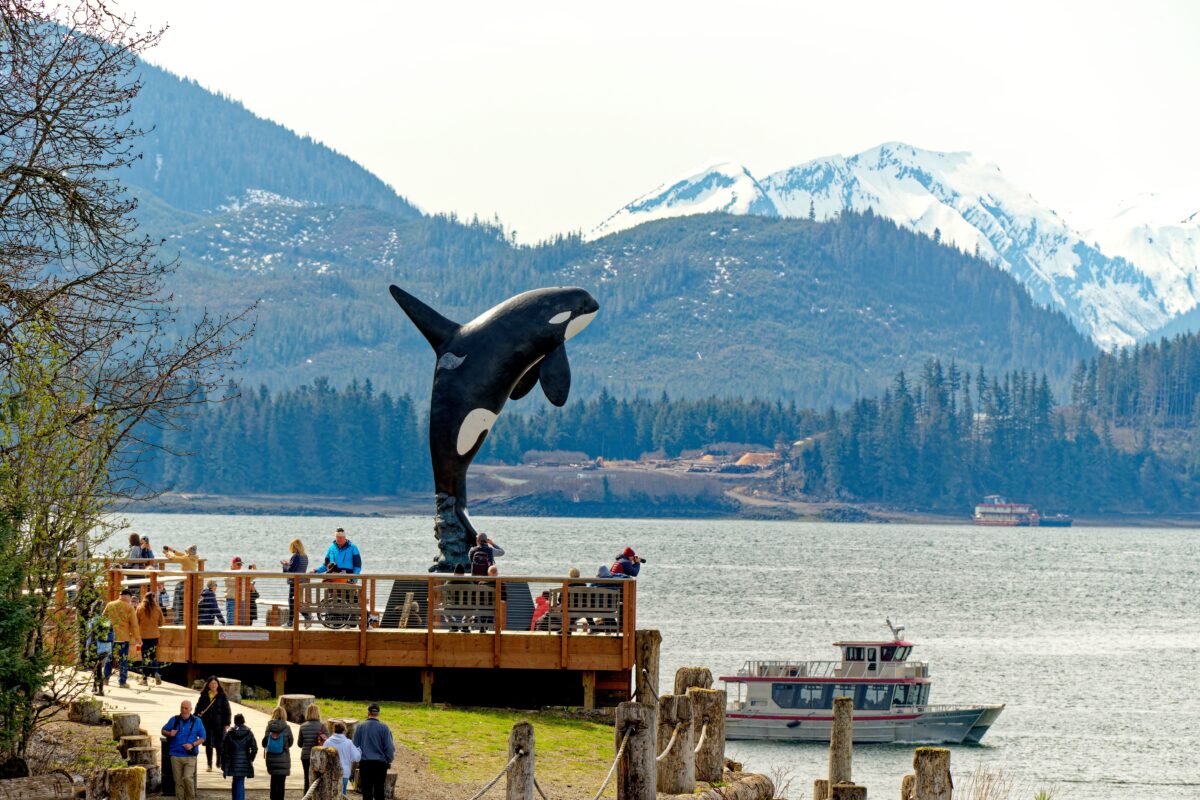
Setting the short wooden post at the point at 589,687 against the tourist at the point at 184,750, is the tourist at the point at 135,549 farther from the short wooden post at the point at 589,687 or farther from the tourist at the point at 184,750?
the tourist at the point at 184,750

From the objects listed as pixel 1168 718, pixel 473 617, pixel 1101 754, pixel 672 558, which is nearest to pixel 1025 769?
pixel 1101 754

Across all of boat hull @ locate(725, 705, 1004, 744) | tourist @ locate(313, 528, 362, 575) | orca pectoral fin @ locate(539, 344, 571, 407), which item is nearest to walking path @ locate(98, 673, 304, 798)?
tourist @ locate(313, 528, 362, 575)

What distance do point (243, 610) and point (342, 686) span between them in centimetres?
332

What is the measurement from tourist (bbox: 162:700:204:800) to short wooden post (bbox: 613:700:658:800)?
4866 mm

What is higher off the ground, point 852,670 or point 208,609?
point 208,609

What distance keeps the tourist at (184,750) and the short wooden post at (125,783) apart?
9.10 feet

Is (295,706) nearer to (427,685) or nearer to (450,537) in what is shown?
(427,685)

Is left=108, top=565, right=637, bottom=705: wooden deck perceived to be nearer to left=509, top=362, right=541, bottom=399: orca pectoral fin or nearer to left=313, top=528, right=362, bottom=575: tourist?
left=313, top=528, right=362, bottom=575: tourist

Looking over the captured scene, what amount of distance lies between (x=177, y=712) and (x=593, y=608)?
262 inches

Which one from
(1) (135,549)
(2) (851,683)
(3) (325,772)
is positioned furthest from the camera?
(2) (851,683)

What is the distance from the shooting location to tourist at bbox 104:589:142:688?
27.2 meters

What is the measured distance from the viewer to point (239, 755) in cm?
2152

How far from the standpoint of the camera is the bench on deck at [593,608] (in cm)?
2905

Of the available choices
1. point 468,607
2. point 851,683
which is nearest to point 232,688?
point 468,607
